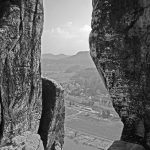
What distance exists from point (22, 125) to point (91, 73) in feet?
531

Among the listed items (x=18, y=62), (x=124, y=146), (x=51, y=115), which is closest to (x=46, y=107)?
(x=51, y=115)

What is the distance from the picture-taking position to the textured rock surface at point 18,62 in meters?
15.2

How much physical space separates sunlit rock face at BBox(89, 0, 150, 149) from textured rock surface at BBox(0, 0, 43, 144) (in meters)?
4.64

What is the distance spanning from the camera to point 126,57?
488 inches

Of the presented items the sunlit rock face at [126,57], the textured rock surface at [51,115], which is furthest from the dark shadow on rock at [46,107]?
the sunlit rock face at [126,57]

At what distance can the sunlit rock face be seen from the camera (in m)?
11.9

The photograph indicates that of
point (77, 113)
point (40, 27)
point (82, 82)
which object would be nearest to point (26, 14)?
point (40, 27)

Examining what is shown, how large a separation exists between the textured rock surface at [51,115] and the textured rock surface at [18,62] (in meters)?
2.36

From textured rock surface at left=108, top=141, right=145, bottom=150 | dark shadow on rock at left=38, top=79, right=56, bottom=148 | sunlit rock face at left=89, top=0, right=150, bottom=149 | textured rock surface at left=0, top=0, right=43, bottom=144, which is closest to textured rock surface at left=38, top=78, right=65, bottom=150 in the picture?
dark shadow on rock at left=38, top=79, right=56, bottom=148

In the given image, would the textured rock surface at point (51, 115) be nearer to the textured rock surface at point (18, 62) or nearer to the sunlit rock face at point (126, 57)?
the textured rock surface at point (18, 62)

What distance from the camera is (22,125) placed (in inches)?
648

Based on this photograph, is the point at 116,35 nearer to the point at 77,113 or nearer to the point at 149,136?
the point at 149,136

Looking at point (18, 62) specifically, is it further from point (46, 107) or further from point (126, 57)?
point (126, 57)

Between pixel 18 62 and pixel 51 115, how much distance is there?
17.8 ft
